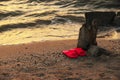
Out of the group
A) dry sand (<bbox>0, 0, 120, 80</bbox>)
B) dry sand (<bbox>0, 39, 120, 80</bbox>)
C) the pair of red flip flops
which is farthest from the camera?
the pair of red flip flops

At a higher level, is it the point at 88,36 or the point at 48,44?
the point at 88,36

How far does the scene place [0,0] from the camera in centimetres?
1670

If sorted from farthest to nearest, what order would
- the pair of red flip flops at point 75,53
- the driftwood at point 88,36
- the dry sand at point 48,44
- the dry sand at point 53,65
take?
the driftwood at point 88,36 → the pair of red flip flops at point 75,53 → the dry sand at point 48,44 → the dry sand at point 53,65

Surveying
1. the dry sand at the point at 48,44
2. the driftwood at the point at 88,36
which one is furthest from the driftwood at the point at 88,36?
the dry sand at the point at 48,44

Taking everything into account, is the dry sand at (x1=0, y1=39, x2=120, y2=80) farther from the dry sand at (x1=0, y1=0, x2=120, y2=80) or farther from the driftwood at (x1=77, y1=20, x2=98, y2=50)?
the driftwood at (x1=77, y1=20, x2=98, y2=50)

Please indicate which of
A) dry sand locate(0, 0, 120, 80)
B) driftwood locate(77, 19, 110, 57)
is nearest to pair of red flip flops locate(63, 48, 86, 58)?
dry sand locate(0, 0, 120, 80)

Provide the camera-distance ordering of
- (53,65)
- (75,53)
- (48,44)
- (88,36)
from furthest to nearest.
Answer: (48,44), (88,36), (75,53), (53,65)

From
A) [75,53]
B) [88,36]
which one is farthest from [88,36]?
[75,53]

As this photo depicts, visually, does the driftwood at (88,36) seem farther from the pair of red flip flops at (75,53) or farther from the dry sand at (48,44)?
the dry sand at (48,44)

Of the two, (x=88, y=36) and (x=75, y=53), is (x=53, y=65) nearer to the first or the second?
(x=75, y=53)

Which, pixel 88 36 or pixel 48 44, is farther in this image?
pixel 48 44

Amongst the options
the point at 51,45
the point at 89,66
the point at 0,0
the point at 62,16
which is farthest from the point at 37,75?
the point at 0,0

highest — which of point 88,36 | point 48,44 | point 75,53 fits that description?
point 88,36

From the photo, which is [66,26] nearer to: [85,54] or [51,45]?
[51,45]
